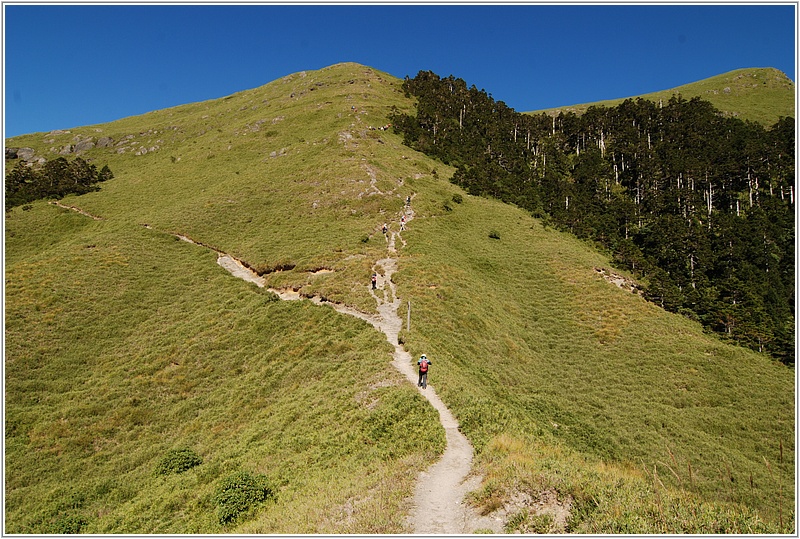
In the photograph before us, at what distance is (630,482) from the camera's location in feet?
33.9

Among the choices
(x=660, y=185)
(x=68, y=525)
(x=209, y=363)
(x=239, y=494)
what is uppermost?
(x=660, y=185)

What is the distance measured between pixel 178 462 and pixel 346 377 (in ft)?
27.5

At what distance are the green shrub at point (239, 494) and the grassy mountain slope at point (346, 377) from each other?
0.35 metres

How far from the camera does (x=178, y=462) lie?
18328 mm

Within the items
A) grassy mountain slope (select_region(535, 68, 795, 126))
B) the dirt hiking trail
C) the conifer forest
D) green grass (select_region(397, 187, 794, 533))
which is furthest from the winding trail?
grassy mountain slope (select_region(535, 68, 795, 126))

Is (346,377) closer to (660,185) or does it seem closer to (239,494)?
(239,494)

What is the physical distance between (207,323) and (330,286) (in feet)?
35.1

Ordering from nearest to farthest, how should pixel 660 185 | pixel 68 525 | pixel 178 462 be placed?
pixel 68 525 → pixel 178 462 → pixel 660 185

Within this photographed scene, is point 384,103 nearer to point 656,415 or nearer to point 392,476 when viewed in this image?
point 656,415

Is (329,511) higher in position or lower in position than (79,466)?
higher

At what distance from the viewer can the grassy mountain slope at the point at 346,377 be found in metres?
12.5

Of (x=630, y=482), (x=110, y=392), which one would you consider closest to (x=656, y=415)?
(x=630, y=482)

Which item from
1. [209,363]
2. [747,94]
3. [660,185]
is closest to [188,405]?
[209,363]

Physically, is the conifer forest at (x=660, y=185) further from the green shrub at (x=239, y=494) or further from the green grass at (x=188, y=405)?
the green shrub at (x=239, y=494)
